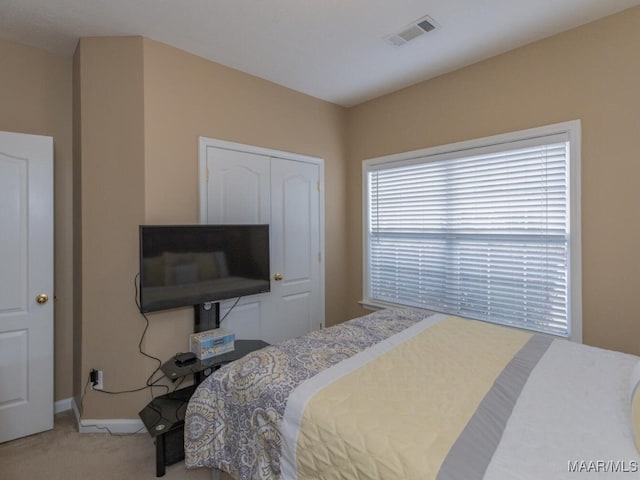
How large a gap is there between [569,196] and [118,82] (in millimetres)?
3264

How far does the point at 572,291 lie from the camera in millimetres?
2293

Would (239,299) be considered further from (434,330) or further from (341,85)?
(341,85)

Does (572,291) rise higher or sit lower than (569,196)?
lower

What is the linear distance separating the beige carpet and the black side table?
94 millimetres

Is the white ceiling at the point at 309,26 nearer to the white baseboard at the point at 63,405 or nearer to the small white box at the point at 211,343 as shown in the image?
the small white box at the point at 211,343

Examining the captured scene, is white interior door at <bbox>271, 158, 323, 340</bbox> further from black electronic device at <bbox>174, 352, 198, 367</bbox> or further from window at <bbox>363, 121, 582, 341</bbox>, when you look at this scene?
black electronic device at <bbox>174, 352, 198, 367</bbox>

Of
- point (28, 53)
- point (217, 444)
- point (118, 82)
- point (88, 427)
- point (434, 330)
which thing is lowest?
point (88, 427)

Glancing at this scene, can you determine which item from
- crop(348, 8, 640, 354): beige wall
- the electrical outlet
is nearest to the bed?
crop(348, 8, 640, 354): beige wall

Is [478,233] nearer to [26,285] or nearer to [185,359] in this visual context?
[185,359]

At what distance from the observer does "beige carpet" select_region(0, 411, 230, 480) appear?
1921 mm

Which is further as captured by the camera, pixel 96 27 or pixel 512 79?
pixel 512 79

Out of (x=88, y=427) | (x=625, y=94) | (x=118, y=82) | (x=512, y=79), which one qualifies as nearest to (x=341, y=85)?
(x=512, y=79)

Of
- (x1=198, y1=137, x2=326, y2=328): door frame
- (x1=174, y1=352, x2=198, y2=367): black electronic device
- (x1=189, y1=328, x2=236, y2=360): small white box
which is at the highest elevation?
(x1=198, y1=137, x2=326, y2=328): door frame

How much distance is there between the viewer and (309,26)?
2.22 metres
